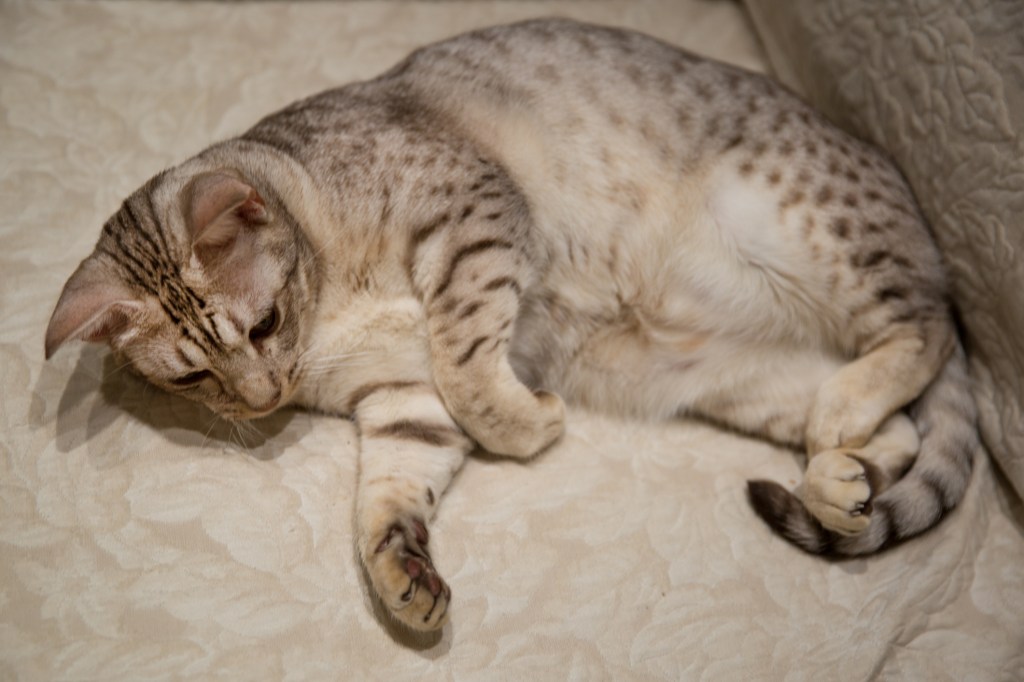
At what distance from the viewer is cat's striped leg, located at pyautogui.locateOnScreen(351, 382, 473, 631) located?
1.36 metres

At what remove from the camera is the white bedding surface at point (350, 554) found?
1362mm

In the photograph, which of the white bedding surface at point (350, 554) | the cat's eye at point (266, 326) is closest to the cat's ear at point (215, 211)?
the cat's eye at point (266, 326)

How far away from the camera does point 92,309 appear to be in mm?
1383

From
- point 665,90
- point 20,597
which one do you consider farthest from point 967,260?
point 20,597

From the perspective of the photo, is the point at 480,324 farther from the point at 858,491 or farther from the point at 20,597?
the point at 20,597

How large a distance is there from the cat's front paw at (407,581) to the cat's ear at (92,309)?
1.87ft

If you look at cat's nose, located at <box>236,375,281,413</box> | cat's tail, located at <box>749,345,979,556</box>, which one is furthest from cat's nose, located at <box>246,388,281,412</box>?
cat's tail, located at <box>749,345,979,556</box>

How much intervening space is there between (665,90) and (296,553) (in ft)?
3.97

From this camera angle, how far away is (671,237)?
177 centimetres

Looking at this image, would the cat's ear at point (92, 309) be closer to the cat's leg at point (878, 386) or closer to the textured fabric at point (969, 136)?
the cat's leg at point (878, 386)

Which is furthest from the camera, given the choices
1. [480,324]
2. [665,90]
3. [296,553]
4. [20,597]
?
[665,90]


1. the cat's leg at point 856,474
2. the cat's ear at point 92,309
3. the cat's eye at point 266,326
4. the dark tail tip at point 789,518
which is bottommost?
the dark tail tip at point 789,518

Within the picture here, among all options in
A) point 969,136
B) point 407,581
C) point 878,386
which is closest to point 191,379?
point 407,581

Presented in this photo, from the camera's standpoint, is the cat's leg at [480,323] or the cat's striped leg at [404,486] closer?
the cat's striped leg at [404,486]
